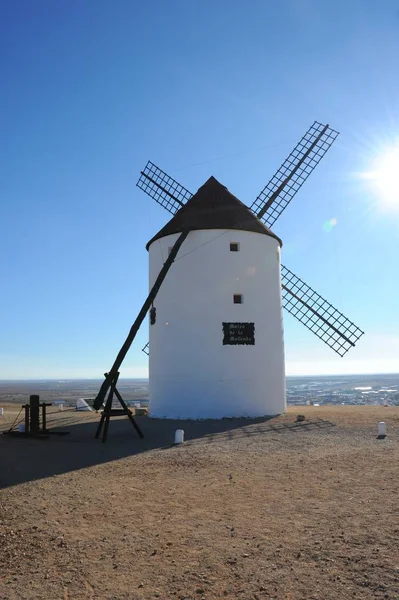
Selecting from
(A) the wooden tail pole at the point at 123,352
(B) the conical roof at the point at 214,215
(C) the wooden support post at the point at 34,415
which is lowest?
(C) the wooden support post at the point at 34,415

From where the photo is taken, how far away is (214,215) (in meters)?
20.4

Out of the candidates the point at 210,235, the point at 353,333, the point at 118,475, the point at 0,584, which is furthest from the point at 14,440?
the point at 353,333

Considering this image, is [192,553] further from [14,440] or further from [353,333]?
[353,333]

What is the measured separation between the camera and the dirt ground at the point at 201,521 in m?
4.86

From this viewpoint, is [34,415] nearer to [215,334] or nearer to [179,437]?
[179,437]

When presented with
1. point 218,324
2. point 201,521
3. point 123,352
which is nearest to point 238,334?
point 218,324

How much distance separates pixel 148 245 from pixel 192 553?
58.4 feet

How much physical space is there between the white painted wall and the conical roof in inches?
15.5

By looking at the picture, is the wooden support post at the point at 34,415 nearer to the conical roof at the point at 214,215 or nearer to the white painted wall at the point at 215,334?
the white painted wall at the point at 215,334

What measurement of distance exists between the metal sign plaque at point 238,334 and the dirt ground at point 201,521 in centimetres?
633

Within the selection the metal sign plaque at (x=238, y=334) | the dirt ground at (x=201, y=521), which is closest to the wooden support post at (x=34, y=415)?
the dirt ground at (x=201, y=521)

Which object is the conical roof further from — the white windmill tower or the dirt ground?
the dirt ground

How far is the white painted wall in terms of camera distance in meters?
18.6

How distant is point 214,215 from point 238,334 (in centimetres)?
546
